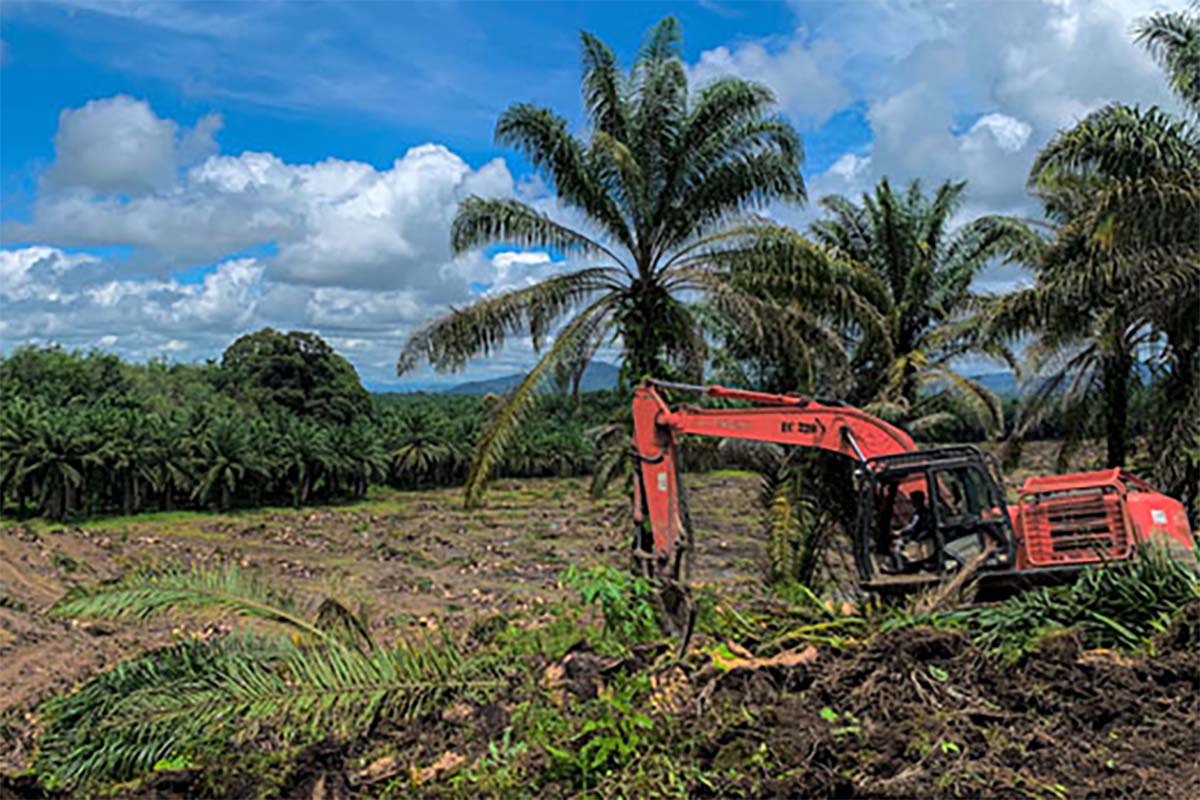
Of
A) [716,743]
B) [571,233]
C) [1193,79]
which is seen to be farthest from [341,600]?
[1193,79]

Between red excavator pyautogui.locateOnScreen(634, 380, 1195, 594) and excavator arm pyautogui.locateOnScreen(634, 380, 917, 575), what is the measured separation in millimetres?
13

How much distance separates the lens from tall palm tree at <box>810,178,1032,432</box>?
2064 centimetres

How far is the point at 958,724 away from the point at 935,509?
441 cm

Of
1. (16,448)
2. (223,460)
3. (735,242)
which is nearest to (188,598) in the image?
(735,242)

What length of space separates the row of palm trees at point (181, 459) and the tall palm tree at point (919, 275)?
16014 millimetres

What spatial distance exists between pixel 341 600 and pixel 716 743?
3.61m

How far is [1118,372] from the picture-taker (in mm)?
18391

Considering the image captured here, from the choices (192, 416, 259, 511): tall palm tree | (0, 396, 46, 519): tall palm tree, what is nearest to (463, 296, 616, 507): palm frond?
(0, 396, 46, 519): tall palm tree

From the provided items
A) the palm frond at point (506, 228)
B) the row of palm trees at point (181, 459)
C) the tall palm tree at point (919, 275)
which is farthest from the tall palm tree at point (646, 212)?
the row of palm trees at point (181, 459)

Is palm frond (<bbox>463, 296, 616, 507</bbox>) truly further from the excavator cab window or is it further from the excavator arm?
the excavator cab window

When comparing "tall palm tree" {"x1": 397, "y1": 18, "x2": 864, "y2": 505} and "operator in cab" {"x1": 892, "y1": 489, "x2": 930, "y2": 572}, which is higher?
"tall palm tree" {"x1": 397, "y1": 18, "x2": 864, "y2": 505}

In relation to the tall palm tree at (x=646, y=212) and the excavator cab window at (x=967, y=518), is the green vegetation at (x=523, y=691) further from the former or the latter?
the tall palm tree at (x=646, y=212)

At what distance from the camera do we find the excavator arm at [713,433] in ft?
31.2

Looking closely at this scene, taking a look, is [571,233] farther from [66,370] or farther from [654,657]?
[66,370]
